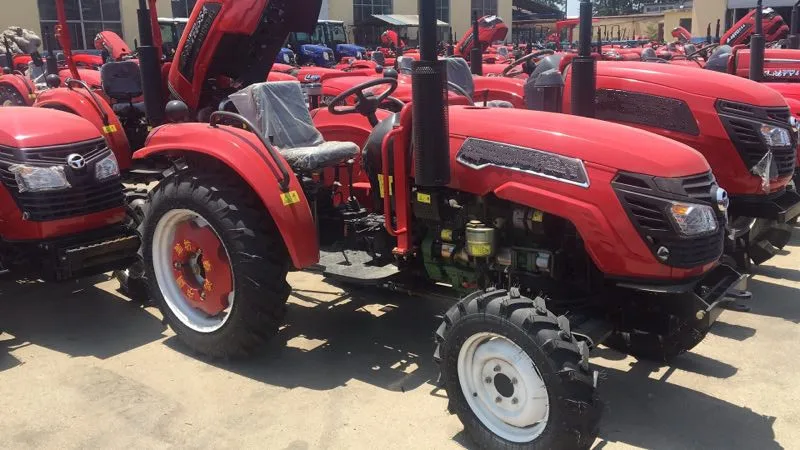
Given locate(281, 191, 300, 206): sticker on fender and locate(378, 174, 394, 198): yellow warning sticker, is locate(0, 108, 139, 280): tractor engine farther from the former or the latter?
locate(378, 174, 394, 198): yellow warning sticker

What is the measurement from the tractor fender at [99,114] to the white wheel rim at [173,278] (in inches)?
90.2

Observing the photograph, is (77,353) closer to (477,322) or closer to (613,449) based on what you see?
(477,322)

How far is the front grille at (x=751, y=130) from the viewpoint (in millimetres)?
4605

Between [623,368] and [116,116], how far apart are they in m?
4.71

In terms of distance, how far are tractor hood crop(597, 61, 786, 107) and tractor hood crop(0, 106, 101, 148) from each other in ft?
11.1

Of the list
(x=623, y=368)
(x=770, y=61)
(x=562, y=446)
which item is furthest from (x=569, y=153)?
(x=770, y=61)

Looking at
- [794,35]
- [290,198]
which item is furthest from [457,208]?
[794,35]

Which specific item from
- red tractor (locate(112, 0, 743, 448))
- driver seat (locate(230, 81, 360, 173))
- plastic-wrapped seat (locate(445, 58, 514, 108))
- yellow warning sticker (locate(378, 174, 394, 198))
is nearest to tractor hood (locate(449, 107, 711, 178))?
red tractor (locate(112, 0, 743, 448))

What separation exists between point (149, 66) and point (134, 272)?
4.68ft

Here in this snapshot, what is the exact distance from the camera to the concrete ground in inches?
122

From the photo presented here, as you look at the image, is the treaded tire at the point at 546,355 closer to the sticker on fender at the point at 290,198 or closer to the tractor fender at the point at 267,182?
the tractor fender at the point at 267,182

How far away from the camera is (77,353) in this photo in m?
4.00

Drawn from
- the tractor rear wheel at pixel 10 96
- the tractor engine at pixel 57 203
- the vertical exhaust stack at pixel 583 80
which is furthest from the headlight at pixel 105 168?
the tractor rear wheel at pixel 10 96

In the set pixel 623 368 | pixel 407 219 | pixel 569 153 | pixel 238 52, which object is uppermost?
pixel 238 52
